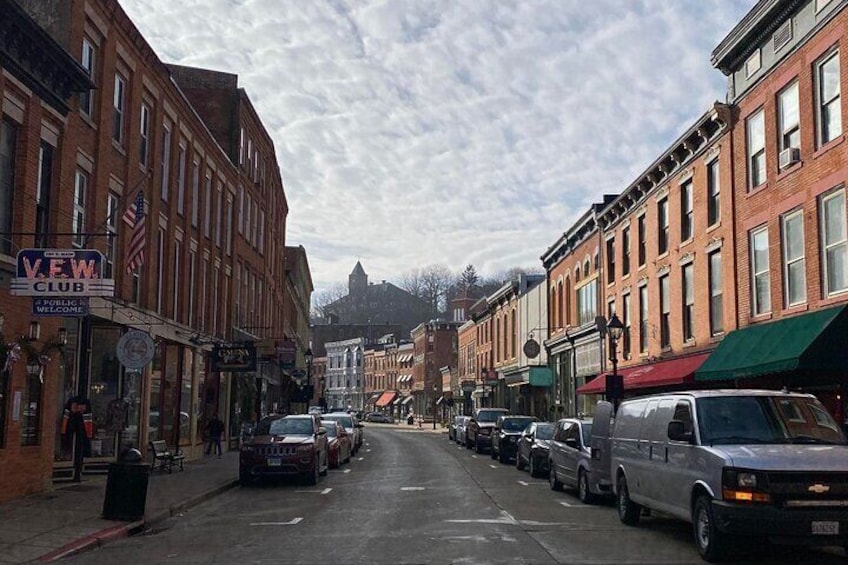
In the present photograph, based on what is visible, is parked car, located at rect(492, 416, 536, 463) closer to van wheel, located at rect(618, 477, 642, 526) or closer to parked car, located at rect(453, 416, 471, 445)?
parked car, located at rect(453, 416, 471, 445)

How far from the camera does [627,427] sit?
14.7 m

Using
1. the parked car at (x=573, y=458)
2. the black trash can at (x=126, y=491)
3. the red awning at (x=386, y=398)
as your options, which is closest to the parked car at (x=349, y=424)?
the parked car at (x=573, y=458)

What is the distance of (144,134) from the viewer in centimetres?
2505

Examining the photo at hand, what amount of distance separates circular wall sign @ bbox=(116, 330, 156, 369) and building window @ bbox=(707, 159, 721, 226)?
51.1ft

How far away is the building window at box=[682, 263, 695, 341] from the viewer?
26656 millimetres

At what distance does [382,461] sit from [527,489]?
12.0 meters

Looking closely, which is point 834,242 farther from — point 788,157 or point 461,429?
point 461,429

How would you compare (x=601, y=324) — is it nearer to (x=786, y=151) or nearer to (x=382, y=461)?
(x=382, y=461)

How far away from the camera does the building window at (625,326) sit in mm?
32969

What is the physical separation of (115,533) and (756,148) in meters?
17.4

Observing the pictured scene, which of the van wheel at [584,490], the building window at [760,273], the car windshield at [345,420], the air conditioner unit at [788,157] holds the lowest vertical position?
the van wheel at [584,490]

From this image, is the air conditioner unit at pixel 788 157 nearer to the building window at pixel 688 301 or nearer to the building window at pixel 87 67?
the building window at pixel 688 301

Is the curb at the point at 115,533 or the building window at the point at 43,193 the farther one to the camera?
the building window at the point at 43,193

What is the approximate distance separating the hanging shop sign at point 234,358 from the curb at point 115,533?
37.2 ft
